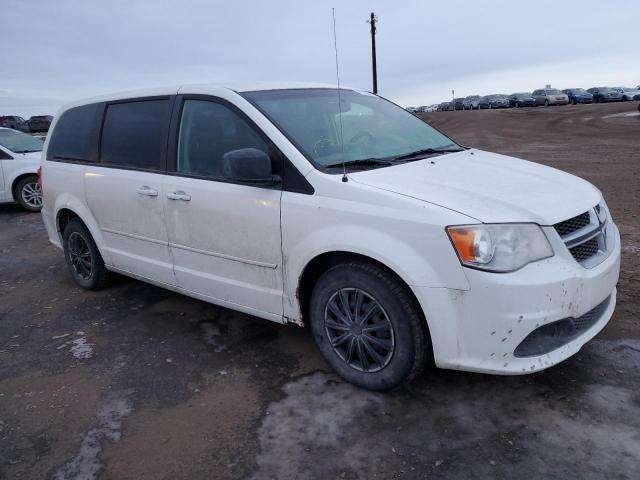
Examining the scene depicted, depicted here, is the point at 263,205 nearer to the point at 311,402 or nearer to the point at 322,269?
the point at 322,269

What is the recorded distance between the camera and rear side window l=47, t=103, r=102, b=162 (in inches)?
186

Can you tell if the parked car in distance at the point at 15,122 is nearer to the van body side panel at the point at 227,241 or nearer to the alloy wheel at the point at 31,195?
the alloy wheel at the point at 31,195

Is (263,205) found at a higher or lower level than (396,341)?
higher

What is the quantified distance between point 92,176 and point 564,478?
13.2 feet

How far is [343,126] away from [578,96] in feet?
159

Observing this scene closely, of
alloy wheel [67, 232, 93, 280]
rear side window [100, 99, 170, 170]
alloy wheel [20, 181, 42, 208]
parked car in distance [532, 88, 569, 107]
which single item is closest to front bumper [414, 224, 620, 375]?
rear side window [100, 99, 170, 170]

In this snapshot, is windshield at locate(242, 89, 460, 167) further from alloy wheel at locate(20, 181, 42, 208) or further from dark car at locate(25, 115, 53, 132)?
dark car at locate(25, 115, 53, 132)

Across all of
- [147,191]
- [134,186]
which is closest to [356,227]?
[147,191]

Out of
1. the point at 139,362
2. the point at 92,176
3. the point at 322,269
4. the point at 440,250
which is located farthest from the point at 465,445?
the point at 92,176

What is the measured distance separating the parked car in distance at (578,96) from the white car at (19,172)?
4538 cm

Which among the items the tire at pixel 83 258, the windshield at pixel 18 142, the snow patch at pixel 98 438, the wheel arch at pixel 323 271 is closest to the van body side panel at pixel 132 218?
the tire at pixel 83 258

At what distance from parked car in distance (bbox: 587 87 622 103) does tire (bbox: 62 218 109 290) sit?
4772cm

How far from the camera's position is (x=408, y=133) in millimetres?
4012

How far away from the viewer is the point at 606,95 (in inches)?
1732
